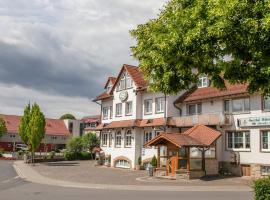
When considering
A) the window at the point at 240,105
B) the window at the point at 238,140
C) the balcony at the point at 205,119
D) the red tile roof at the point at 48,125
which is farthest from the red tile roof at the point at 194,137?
the red tile roof at the point at 48,125

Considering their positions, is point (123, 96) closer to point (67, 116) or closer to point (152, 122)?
point (152, 122)

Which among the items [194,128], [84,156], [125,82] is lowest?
[84,156]

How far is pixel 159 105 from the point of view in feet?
130

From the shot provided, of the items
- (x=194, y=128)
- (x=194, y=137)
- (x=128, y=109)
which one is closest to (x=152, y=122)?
(x=128, y=109)

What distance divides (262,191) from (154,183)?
1435cm

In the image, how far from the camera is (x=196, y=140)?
31.1 metres

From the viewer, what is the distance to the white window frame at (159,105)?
3891cm

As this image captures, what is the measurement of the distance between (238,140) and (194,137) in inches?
140

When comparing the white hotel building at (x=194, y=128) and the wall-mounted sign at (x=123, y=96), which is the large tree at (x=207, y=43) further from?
the wall-mounted sign at (x=123, y=96)

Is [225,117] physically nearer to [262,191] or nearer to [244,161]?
[244,161]

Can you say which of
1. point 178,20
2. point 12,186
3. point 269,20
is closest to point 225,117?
point 12,186

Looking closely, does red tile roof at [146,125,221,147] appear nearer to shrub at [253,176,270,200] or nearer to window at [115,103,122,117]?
window at [115,103,122,117]

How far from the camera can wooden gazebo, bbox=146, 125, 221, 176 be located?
99.5 ft

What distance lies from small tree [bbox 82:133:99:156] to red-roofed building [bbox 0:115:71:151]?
70.0 ft
